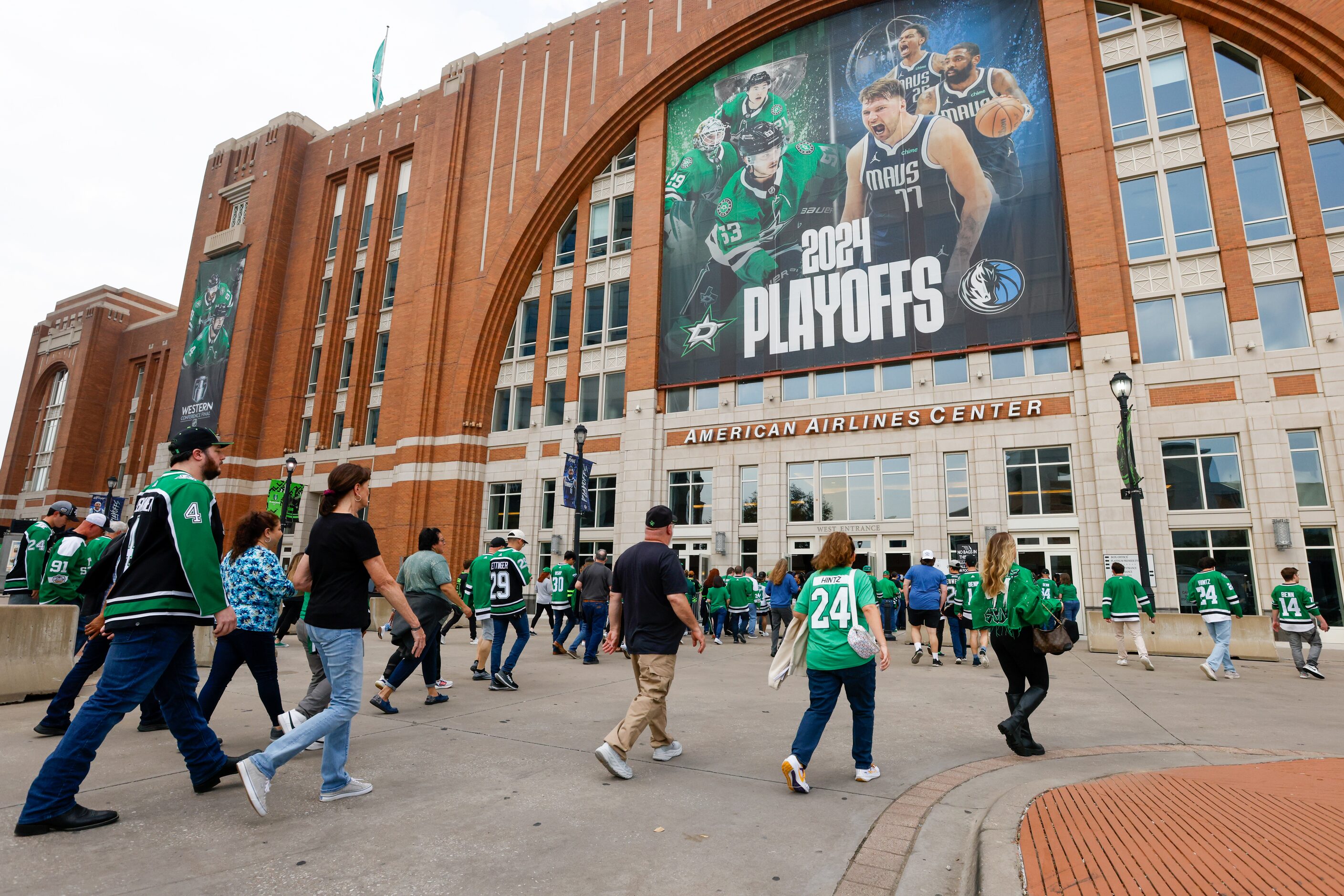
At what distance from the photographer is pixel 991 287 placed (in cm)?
2275

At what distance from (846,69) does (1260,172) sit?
47.1 feet

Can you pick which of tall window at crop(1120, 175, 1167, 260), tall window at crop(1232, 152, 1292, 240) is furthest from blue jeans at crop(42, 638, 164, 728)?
tall window at crop(1232, 152, 1292, 240)

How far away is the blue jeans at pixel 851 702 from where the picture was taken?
191 inches

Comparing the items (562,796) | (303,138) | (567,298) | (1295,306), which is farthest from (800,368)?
(303,138)

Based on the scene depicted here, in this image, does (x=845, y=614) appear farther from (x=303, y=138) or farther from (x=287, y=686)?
(x=303, y=138)

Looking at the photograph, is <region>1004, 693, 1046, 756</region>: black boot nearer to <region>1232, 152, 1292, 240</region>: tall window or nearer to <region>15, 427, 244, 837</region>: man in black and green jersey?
<region>15, 427, 244, 837</region>: man in black and green jersey

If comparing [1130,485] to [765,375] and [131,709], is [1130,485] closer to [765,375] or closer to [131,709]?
[765,375]

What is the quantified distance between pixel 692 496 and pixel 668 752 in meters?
21.3

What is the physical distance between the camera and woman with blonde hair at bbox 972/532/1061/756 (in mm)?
5816

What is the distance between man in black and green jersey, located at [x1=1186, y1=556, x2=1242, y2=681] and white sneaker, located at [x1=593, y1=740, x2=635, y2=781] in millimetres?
10859

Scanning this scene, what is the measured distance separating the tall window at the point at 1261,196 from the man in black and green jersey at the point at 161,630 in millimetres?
27035

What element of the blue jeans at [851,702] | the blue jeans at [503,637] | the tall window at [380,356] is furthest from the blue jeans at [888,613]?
the tall window at [380,356]

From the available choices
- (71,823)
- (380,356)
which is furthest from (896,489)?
(380,356)

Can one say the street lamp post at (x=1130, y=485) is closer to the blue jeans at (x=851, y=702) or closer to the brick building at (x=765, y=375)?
the brick building at (x=765, y=375)
